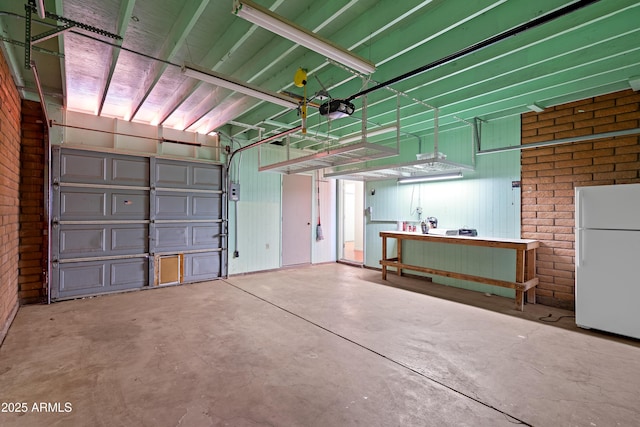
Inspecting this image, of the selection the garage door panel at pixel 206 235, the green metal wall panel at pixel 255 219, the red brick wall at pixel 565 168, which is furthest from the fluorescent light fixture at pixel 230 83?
the red brick wall at pixel 565 168

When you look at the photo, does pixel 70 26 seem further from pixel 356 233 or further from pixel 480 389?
pixel 356 233

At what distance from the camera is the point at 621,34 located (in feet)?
8.59

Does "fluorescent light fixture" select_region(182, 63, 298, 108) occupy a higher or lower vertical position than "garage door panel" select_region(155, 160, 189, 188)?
higher

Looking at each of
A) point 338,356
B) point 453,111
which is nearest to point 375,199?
point 453,111

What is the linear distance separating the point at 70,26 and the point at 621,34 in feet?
15.6

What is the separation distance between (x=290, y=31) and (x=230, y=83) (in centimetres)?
125

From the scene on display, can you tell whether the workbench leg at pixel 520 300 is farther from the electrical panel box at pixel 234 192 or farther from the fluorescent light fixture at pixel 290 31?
the electrical panel box at pixel 234 192

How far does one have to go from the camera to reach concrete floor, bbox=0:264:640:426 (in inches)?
78.3

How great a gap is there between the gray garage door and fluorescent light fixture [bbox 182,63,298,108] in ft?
9.82

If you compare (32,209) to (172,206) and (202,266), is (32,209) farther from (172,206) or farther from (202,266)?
(202,266)

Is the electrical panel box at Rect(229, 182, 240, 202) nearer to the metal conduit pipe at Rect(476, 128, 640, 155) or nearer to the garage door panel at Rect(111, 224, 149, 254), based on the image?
the garage door panel at Rect(111, 224, 149, 254)

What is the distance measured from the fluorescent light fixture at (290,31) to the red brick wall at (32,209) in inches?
170

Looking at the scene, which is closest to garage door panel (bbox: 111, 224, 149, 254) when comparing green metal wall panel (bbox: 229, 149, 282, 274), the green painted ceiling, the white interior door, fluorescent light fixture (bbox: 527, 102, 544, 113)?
green metal wall panel (bbox: 229, 149, 282, 274)

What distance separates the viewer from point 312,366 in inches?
102
